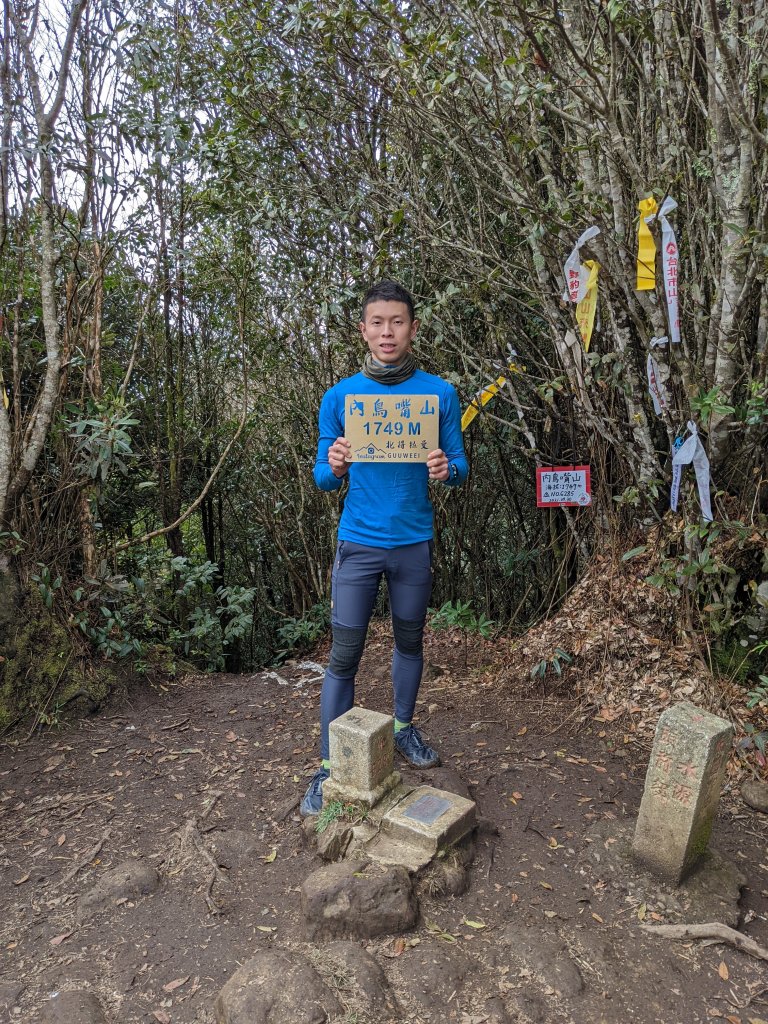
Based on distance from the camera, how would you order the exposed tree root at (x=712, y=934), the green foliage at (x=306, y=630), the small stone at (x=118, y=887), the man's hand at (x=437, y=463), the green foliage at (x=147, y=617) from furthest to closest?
the green foliage at (x=306, y=630)
the green foliage at (x=147, y=617)
the man's hand at (x=437, y=463)
the small stone at (x=118, y=887)
the exposed tree root at (x=712, y=934)

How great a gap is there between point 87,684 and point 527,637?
2.68m

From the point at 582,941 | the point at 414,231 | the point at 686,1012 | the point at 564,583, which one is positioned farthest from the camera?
the point at 564,583

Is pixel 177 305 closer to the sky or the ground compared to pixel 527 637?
closer to the sky

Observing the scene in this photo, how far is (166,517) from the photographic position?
6184mm

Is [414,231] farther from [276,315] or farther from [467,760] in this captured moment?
[467,760]

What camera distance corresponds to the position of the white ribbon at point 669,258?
2896 mm

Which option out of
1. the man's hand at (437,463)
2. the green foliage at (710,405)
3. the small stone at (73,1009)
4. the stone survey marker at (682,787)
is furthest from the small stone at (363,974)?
the green foliage at (710,405)

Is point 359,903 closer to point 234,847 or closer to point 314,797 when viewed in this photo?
point 314,797

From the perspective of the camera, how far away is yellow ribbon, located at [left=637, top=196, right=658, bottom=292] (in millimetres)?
2938

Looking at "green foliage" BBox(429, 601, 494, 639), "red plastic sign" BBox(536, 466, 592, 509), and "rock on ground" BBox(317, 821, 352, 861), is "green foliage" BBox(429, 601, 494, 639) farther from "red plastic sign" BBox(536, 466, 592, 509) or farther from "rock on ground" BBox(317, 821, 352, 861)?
"rock on ground" BBox(317, 821, 352, 861)

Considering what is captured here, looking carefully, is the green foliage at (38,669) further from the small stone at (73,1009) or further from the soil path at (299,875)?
the small stone at (73,1009)

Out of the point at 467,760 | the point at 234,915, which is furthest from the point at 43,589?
the point at 467,760

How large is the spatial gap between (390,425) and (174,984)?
197cm

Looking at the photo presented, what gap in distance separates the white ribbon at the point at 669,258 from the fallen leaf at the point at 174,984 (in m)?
3.20
